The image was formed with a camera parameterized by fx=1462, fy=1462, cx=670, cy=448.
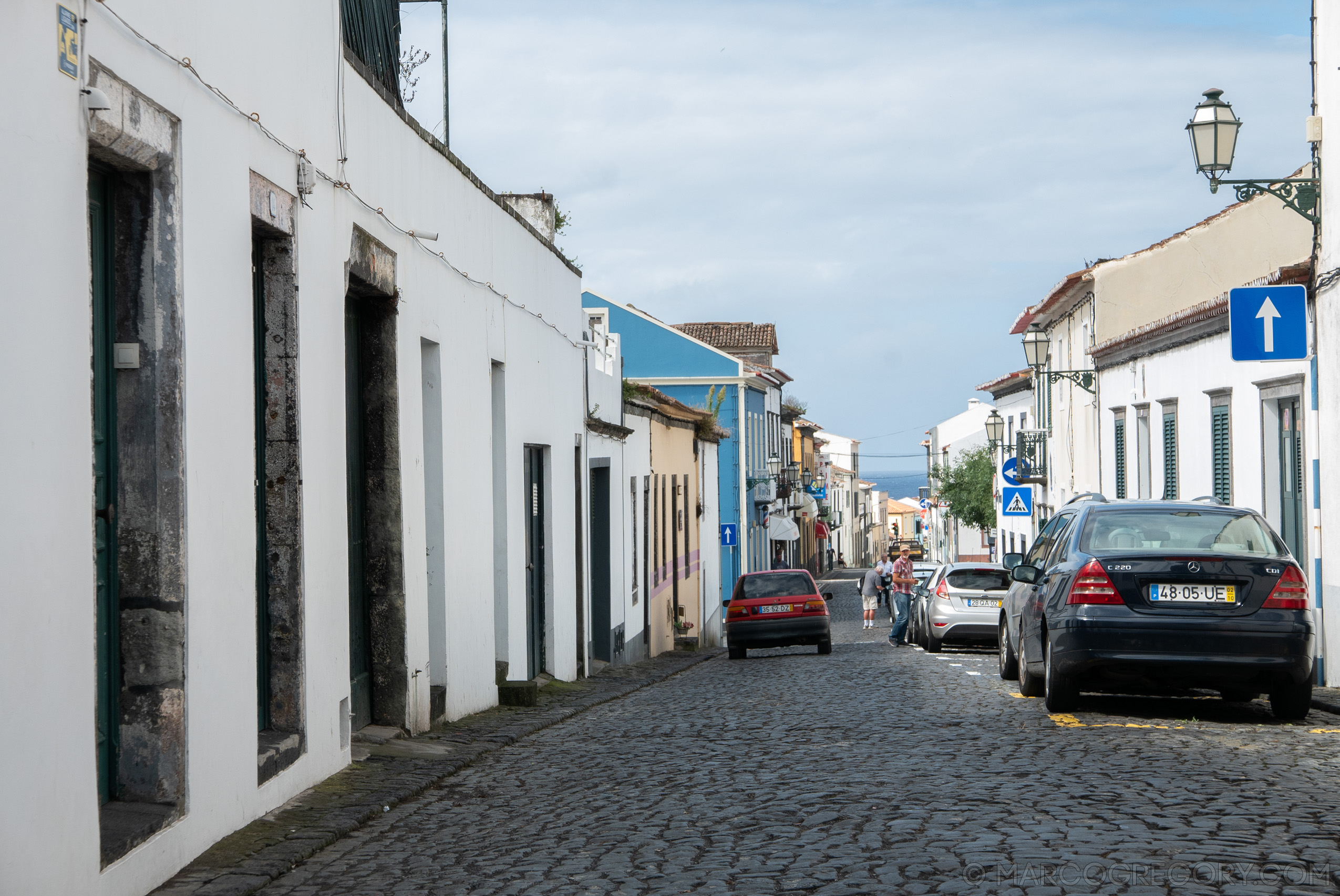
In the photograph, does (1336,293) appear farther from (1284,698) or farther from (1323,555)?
(1284,698)

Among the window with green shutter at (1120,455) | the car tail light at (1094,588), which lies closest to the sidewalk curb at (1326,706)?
the car tail light at (1094,588)

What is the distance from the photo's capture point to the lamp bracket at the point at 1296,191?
44.9 ft

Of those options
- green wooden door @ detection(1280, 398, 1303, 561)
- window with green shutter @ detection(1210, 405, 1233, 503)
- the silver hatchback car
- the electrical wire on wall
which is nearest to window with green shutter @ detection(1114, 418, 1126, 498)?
the silver hatchback car

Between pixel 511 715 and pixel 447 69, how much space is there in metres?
5.50

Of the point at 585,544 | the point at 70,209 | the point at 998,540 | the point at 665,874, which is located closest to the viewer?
the point at 70,209

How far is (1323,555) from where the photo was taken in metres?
14.1

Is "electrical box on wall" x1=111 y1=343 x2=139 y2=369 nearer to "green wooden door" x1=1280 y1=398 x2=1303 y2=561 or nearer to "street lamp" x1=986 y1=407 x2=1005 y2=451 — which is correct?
"green wooden door" x1=1280 y1=398 x2=1303 y2=561

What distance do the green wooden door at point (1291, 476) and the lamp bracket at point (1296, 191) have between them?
240cm

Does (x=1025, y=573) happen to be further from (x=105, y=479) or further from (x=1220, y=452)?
(x=1220, y=452)

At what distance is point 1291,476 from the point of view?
52.9 ft

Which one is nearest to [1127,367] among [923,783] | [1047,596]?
[1047,596]

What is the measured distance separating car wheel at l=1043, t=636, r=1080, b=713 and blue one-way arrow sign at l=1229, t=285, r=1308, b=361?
4.48 m

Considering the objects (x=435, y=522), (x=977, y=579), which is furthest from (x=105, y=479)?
(x=977, y=579)

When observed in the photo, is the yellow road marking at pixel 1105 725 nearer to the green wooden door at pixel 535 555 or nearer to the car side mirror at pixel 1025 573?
the car side mirror at pixel 1025 573
